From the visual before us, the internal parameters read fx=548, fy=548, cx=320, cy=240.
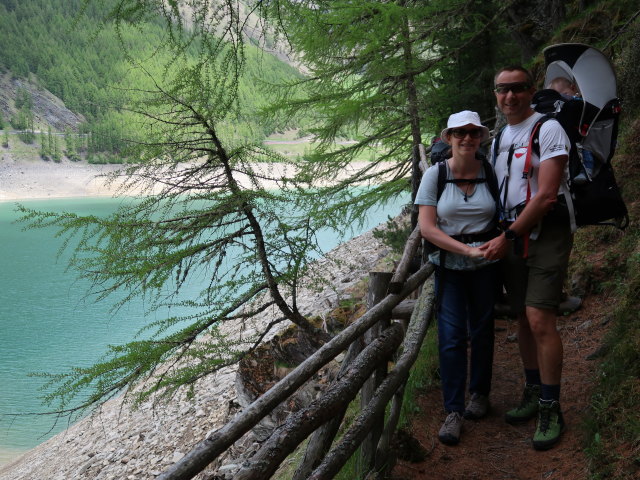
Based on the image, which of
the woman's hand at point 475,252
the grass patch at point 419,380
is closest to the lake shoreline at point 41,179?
the grass patch at point 419,380

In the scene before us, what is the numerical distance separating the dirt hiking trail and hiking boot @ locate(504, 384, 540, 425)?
4 cm

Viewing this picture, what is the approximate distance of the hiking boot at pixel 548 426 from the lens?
9.87 feet

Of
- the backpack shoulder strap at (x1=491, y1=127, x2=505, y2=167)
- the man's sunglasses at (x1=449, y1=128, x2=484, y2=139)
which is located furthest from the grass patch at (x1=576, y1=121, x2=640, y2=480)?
the man's sunglasses at (x1=449, y1=128, x2=484, y2=139)

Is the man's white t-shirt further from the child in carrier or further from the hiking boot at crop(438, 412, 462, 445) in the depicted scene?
the hiking boot at crop(438, 412, 462, 445)

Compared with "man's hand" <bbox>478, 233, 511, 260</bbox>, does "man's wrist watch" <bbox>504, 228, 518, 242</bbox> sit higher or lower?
higher

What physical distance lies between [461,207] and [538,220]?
41cm

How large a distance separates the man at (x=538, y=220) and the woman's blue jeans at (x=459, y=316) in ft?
0.80

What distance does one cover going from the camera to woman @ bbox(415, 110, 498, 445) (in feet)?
9.85

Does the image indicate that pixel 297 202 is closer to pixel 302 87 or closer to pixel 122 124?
pixel 122 124

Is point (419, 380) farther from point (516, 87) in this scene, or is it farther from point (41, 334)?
point (41, 334)

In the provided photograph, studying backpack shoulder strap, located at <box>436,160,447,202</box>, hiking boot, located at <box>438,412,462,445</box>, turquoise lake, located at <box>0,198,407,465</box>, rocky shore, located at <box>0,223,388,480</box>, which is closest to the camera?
backpack shoulder strap, located at <box>436,160,447,202</box>

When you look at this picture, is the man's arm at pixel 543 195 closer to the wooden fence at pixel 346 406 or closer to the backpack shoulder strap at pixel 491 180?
the backpack shoulder strap at pixel 491 180

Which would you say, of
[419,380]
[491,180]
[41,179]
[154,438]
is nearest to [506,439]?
[419,380]

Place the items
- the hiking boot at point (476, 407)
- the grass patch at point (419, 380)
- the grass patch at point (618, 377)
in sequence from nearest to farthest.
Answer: the grass patch at point (618, 377), the hiking boot at point (476, 407), the grass patch at point (419, 380)
